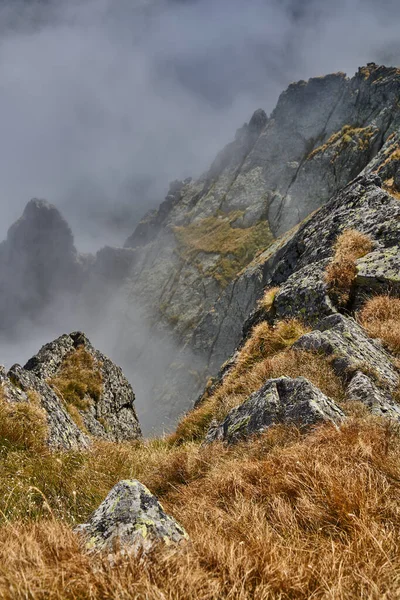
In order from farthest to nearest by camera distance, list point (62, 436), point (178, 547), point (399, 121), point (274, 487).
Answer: point (399, 121) < point (62, 436) < point (274, 487) < point (178, 547)

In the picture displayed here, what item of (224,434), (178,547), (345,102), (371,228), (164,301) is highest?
(345,102)

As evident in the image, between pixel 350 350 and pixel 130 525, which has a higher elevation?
pixel 350 350

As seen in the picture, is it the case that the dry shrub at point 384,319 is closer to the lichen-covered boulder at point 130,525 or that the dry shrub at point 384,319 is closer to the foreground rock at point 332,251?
the foreground rock at point 332,251

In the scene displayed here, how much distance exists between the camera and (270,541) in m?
3.07

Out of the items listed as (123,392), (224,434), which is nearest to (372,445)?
(224,434)

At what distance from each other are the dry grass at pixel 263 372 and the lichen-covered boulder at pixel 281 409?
1.15 m

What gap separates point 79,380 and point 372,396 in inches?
702

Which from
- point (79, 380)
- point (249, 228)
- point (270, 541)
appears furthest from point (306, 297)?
point (249, 228)

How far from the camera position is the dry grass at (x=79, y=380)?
773 inches

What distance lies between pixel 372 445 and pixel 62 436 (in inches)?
314

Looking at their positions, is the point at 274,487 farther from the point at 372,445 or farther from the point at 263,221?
the point at 263,221

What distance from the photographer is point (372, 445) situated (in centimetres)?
432

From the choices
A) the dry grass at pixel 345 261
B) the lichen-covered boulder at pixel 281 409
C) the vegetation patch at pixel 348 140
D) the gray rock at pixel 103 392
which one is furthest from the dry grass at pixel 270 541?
the vegetation patch at pixel 348 140

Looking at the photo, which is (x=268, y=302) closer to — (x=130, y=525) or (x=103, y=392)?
(x=103, y=392)
